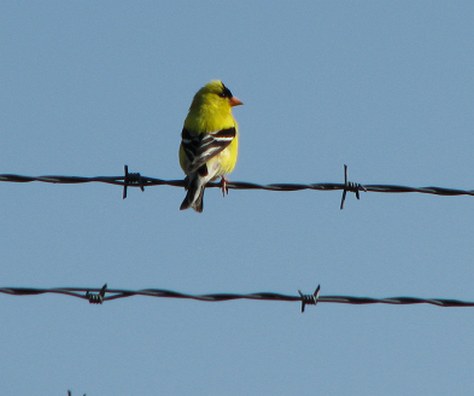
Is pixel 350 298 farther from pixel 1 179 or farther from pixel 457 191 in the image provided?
pixel 1 179

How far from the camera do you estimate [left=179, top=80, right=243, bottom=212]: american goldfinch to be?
955cm

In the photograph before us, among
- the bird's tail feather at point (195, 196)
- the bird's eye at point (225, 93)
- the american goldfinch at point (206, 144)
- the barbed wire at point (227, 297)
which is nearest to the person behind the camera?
the barbed wire at point (227, 297)

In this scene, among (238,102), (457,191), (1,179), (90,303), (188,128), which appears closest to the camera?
(90,303)

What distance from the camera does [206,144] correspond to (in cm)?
999

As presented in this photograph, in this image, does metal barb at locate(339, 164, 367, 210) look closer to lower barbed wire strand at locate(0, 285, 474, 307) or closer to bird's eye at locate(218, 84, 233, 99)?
lower barbed wire strand at locate(0, 285, 474, 307)

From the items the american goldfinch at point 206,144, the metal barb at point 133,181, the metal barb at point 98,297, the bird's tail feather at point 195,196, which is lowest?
the metal barb at point 98,297

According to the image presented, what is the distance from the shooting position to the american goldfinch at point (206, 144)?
31.3ft

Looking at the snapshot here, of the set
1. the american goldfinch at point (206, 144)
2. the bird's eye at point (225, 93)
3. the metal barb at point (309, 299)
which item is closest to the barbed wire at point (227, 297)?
the metal barb at point (309, 299)

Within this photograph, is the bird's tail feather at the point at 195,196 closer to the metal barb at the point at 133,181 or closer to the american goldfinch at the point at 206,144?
the american goldfinch at the point at 206,144

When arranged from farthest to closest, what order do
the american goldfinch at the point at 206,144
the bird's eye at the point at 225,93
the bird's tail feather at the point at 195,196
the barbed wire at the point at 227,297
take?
the bird's eye at the point at 225,93 < the american goldfinch at the point at 206,144 < the bird's tail feather at the point at 195,196 < the barbed wire at the point at 227,297

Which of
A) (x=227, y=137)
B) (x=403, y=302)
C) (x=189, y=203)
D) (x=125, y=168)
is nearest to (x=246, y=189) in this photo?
(x=125, y=168)

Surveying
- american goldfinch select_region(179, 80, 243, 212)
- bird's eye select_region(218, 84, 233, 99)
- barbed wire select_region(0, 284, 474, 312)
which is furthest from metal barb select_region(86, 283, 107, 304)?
bird's eye select_region(218, 84, 233, 99)

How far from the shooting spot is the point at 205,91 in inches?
474

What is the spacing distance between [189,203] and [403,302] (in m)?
3.57
